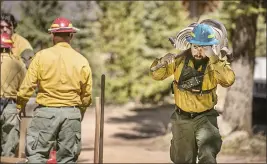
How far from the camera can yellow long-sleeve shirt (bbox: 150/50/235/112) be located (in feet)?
19.4

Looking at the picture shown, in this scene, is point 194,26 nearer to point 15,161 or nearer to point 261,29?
point 15,161

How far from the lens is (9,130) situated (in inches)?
328

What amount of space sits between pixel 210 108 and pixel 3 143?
3262 millimetres

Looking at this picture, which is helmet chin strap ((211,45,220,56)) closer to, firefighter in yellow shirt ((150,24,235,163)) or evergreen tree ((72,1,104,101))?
firefighter in yellow shirt ((150,24,235,163))

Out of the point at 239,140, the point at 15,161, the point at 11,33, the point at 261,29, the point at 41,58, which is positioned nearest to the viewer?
the point at 41,58

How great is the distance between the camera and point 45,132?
22.1 feet

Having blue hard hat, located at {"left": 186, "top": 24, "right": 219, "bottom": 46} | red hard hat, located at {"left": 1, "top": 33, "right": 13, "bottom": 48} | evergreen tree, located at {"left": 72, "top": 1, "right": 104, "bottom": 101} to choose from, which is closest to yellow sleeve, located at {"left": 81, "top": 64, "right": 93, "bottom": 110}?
blue hard hat, located at {"left": 186, "top": 24, "right": 219, "bottom": 46}

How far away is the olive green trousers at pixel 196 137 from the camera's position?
6.02m

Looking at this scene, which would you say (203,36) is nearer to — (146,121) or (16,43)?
(16,43)

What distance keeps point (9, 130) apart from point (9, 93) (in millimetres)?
455

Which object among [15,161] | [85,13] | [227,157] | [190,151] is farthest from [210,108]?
[85,13]

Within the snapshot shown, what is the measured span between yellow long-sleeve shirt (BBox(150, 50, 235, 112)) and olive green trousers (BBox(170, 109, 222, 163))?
0.31 ft

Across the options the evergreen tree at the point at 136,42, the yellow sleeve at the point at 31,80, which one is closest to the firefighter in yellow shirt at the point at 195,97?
the yellow sleeve at the point at 31,80

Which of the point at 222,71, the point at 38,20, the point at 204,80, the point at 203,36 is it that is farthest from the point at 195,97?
the point at 38,20
